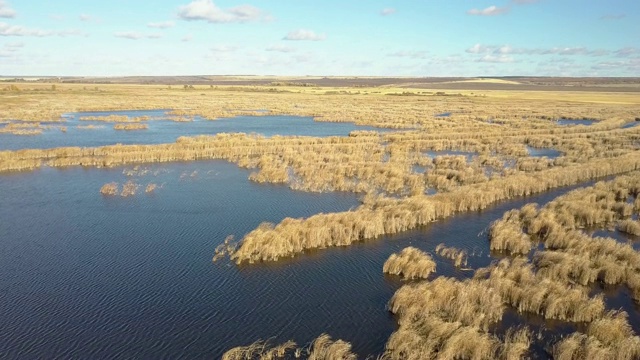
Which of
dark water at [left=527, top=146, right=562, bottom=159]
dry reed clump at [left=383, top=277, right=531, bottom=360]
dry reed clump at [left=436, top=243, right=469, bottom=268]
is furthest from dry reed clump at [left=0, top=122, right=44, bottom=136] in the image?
dark water at [left=527, top=146, right=562, bottom=159]

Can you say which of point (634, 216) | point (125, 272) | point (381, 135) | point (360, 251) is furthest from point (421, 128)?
point (125, 272)

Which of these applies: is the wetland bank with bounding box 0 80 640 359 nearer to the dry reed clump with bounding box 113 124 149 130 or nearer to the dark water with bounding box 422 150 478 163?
the dark water with bounding box 422 150 478 163

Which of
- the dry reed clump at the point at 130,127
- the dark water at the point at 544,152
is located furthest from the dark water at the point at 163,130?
the dark water at the point at 544,152

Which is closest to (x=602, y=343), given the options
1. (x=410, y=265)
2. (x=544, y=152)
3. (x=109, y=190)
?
(x=410, y=265)

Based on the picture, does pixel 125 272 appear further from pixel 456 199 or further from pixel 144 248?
pixel 456 199

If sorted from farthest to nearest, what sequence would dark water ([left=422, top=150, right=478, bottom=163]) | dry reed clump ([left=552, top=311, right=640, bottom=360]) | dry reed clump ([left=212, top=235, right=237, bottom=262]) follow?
dark water ([left=422, top=150, right=478, bottom=163]) < dry reed clump ([left=212, top=235, right=237, bottom=262]) < dry reed clump ([left=552, top=311, right=640, bottom=360])

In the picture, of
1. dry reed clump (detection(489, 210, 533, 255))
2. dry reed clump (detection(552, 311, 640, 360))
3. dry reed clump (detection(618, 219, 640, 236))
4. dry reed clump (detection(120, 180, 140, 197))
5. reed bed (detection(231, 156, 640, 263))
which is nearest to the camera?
dry reed clump (detection(552, 311, 640, 360))

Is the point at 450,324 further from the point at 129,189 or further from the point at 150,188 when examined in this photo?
the point at 129,189
